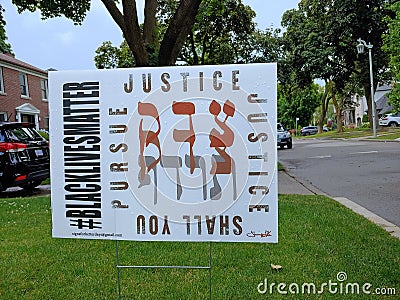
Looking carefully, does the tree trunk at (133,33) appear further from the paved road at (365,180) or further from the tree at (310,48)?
the tree at (310,48)

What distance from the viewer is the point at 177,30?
8188 mm

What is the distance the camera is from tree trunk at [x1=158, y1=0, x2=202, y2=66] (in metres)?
7.91

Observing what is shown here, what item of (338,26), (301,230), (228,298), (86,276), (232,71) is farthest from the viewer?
(338,26)

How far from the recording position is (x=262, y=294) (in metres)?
3.32

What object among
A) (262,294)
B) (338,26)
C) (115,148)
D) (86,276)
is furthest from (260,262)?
(338,26)

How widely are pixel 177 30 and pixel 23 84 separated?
72.3 feet

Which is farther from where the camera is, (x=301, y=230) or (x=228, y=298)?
(x=301, y=230)

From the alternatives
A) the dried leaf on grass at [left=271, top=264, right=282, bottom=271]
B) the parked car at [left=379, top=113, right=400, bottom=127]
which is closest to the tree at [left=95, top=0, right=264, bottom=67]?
the dried leaf on grass at [left=271, top=264, right=282, bottom=271]

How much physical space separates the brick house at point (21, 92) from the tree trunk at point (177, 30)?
19.1 m

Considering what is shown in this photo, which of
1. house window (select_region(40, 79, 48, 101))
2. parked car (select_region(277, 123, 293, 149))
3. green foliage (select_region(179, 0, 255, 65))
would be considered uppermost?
green foliage (select_region(179, 0, 255, 65))

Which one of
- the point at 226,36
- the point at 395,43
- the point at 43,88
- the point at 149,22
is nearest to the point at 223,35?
the point at 226,36

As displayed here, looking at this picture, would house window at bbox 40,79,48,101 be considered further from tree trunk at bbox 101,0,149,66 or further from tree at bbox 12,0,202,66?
tree trunk at bbox 101,0,149,66

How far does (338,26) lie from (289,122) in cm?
3810

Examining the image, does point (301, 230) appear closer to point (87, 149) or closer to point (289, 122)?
point (87, 149)
